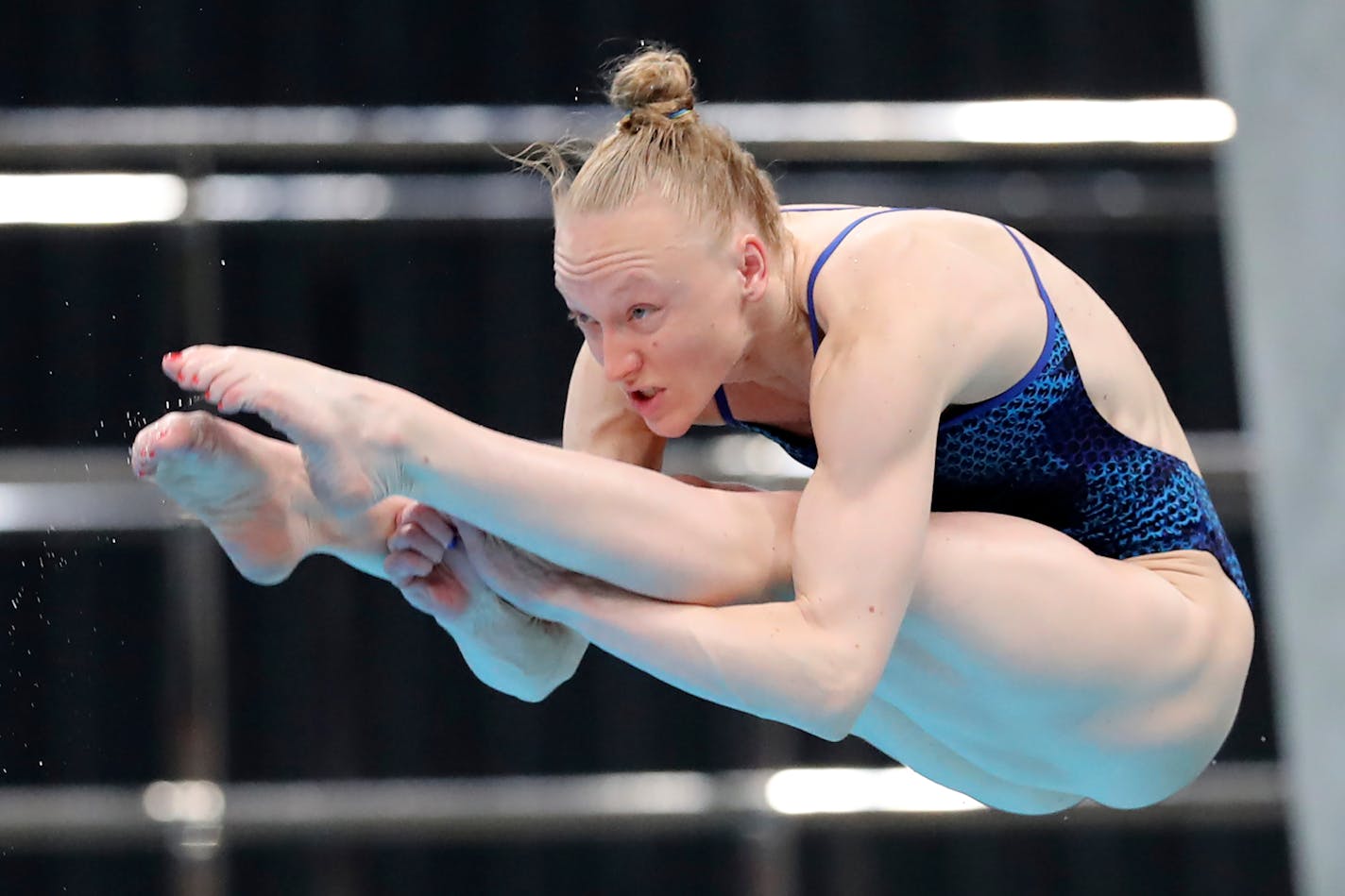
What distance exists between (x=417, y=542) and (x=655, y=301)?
1.34ft

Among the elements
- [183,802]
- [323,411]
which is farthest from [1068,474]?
[183,802]

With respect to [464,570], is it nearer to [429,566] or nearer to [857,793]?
[429,566]

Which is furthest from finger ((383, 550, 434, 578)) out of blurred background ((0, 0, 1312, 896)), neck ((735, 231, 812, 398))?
blurred background ((0, 0, 1312, 896))

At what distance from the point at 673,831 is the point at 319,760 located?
29.6 inches

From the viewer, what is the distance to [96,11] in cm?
388

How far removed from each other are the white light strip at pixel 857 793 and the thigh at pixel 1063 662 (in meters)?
1.39

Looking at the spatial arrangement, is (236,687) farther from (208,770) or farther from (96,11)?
(96,11)

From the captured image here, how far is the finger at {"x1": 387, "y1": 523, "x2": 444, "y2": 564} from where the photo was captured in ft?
6.91

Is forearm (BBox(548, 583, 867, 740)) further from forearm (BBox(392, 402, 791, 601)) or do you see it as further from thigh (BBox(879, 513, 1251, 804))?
thigh (BBox(879, 513, 1251, 804))

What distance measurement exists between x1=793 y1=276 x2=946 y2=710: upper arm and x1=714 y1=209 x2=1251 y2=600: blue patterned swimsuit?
0.18 meters

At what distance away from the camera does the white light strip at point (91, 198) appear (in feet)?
12.1

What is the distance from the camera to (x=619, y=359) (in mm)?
2039

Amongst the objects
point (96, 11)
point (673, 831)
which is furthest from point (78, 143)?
point (673, 831)

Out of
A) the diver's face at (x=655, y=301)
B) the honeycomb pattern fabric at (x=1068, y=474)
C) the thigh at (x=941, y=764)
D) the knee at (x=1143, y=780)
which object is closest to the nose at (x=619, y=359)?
the diver's face at (x=655, y=301)
